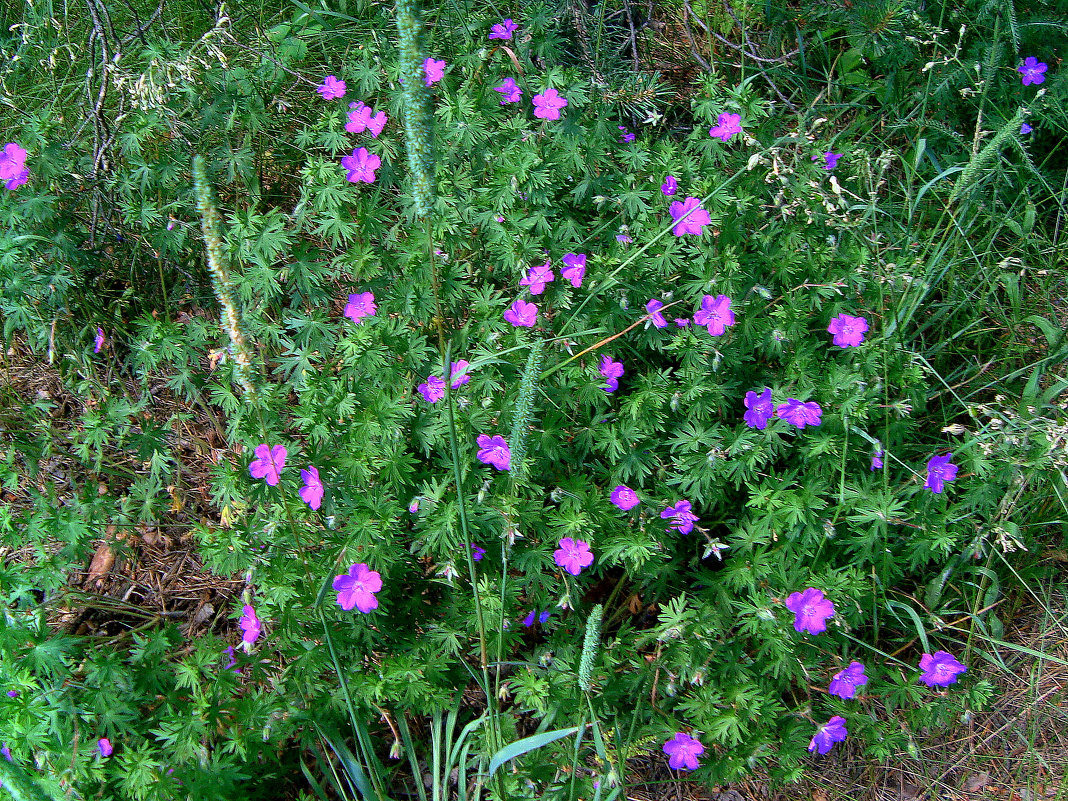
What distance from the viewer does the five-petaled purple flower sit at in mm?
2112

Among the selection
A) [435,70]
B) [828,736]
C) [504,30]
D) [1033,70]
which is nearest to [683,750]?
[828,736]

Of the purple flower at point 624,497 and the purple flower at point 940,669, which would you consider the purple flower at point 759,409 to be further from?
the purple flower at point 940,669

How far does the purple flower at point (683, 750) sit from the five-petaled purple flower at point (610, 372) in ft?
2.85

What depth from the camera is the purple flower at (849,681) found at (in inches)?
77.4

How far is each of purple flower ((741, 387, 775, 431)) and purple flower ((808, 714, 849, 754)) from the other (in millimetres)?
751

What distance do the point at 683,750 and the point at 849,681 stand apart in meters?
0.48

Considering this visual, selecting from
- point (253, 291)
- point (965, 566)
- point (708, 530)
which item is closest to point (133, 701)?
point (253, 291)

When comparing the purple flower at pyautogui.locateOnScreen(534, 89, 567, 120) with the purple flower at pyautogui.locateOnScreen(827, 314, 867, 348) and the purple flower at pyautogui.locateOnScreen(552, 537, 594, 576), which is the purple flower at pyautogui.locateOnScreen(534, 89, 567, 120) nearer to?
the purple flower at pyautogui.locateOnScreen(827, 314, 867, 348)

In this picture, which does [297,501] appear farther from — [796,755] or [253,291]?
[796,755]

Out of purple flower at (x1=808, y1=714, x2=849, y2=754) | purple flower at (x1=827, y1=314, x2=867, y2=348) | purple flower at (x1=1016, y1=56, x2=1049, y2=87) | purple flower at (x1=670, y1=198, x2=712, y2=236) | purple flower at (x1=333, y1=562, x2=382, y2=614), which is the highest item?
purple flower at (x1=1016, y1=56, x2=1049, y2=87)

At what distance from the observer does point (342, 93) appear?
8.60 ft

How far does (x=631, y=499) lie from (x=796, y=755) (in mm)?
714

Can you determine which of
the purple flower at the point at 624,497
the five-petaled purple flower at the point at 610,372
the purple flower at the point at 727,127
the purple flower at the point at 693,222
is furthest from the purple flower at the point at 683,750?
the purple flower at the point at 727,127

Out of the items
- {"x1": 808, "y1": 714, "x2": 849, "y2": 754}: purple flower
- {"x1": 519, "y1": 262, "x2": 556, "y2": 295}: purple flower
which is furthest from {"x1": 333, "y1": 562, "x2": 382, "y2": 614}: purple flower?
{"x1": 808, "y1": 714, "x2": 849, "y2": 754}: purple flower
